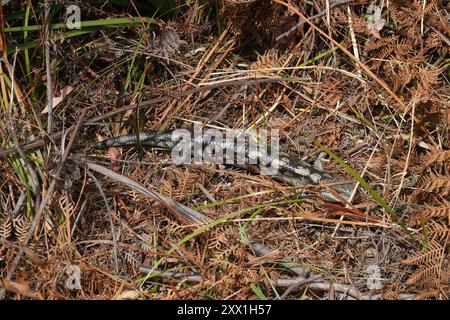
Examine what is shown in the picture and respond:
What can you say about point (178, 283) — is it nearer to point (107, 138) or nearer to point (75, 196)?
point (75, 196)

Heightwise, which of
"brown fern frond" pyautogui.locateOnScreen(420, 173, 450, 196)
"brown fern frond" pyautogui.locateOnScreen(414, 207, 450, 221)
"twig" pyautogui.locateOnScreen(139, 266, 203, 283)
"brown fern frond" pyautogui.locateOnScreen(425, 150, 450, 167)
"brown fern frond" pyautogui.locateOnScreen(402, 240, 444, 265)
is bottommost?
"twig" pyautogui.locateOnScreen(139, 266, 203, 283)

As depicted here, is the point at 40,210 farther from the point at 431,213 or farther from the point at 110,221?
the point at 431,213

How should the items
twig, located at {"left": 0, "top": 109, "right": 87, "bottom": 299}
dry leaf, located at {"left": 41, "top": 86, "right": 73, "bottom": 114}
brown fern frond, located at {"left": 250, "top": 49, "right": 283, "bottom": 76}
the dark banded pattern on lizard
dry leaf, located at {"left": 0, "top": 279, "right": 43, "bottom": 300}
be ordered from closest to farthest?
dry leaf, located at {"left": 0, "top": 279, "right": 43, "bottom": 300} → twig, located at {"left": 0, "top": 109, "right": 87, "bottom": 299} → the dark banded pattern on lizard → dry leaf, located at {"left": 41, "top": 86, "right": 73, "bottom": 114} → brown fern frond, located at {"left": 250, "top": 49, "right": 283, "bottom": 76}

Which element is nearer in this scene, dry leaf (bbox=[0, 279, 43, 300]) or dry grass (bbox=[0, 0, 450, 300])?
dry leaf (bbox=[0, 279, 43, 300])

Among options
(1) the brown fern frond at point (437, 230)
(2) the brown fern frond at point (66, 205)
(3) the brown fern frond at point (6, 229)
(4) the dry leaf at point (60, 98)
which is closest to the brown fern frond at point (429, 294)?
(1) the brown fern frond at point (437, 230)

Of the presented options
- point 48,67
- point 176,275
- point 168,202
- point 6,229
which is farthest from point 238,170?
point 6,229

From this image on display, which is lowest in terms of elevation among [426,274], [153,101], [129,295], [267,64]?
[129,295]

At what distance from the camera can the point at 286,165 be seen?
386 cm

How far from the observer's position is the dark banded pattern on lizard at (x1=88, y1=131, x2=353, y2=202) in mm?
3709

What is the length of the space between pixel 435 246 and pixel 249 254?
110cm

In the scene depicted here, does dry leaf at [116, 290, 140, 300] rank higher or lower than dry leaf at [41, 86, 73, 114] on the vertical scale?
lower

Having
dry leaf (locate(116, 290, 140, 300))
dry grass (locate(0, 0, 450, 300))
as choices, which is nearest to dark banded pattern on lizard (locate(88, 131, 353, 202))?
dry grass (locate(0, 0, 450, 300))

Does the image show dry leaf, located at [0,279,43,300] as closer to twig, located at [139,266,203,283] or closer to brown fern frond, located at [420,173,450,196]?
twig, located at [139,266,203,283]

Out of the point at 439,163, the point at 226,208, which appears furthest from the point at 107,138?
the point at 439,163
